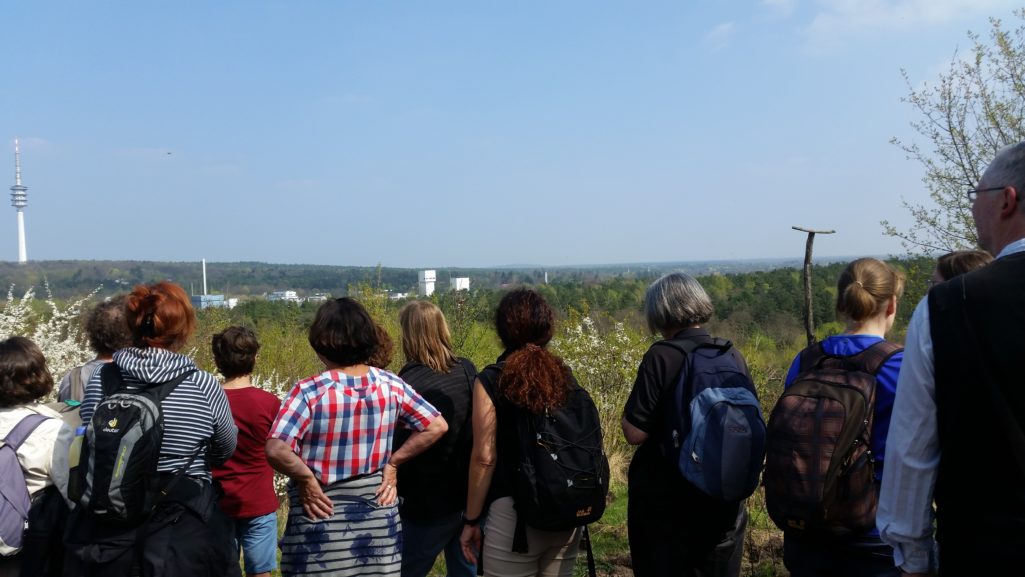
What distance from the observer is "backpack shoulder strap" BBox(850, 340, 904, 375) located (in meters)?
2.67

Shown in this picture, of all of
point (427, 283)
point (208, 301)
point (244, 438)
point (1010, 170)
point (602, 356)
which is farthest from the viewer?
point (208, 301)

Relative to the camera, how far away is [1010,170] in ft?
6.00

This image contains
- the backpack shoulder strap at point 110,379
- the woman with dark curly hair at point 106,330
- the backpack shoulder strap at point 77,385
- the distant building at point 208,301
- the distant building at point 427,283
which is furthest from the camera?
the distant building at point 208,301

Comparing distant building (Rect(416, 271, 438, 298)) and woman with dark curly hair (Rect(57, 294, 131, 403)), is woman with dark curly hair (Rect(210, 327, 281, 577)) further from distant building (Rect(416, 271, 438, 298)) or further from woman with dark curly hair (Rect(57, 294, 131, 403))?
distant building (Rect(416, 271, 438, 298))

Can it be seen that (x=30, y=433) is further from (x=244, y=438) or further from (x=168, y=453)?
(x=244, y=438)

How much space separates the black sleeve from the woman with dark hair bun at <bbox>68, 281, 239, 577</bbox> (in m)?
1.81

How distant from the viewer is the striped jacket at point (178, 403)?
2.93 meters

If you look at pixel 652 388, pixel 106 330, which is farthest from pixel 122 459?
pixel 652 388

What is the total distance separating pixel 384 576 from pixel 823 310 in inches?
1063

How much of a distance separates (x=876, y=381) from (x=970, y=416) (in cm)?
96

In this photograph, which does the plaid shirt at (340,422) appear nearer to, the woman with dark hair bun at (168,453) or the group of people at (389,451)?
the group of people at (389,451)

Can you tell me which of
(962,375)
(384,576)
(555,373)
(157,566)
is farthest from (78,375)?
(962,375)

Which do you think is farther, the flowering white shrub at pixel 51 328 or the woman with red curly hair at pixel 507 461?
the flowering white shrub at pixel 51 328

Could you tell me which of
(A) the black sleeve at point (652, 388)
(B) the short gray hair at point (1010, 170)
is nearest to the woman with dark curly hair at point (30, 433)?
(A) the black sleeve at point (652, 388)
